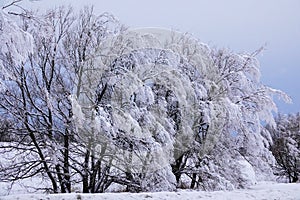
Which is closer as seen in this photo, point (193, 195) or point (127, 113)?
point (193, 195)

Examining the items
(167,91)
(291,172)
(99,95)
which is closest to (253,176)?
(167,91)

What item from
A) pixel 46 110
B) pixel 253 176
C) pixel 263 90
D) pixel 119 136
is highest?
pixel 263 90

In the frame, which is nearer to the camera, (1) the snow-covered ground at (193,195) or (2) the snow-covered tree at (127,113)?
(1) the snow-covered ground at (193,195)

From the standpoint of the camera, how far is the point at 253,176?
730 centimetres

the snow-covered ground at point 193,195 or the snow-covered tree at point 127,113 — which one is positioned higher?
the snow-covered tree at point 127,113

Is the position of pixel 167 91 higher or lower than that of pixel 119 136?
higher

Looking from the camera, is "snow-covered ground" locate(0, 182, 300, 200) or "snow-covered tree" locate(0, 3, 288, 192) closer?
"snow-covered ground" locate(0, 182, 300, 200)

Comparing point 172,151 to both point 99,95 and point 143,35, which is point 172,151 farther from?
point 143,35

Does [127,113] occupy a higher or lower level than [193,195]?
higher

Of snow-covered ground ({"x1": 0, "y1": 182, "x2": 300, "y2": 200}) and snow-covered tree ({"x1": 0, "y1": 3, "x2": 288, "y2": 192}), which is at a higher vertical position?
snow-covered tree ({"x1": 0, "y1": 3, "x2": 288, "y2": 192})

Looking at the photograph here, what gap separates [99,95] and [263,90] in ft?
12.1

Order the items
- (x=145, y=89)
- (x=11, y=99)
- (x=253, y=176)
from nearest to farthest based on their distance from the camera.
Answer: (x=145, y=89) < (x=11, y=99) < (x=253, y=176)

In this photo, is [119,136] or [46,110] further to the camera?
[46,110]

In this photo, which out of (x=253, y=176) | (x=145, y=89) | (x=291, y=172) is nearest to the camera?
(x=145, y=89)
